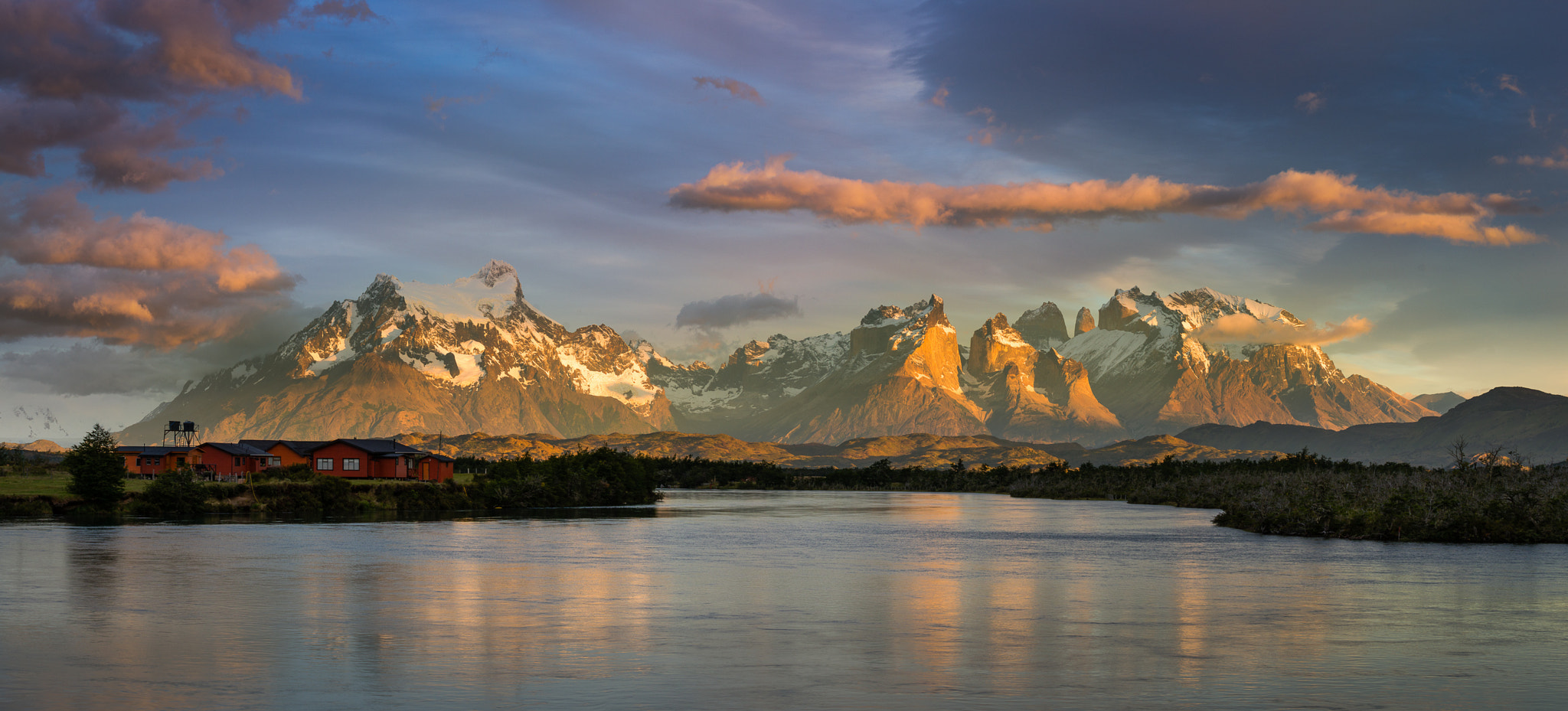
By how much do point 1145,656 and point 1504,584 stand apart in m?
31.0

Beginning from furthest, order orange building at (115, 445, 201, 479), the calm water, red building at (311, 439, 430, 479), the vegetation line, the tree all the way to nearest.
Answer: orange building at (115, 445, 201, 479)
red building at (311, 439, 430, 479)
the tree
the vegetation line
the calm water

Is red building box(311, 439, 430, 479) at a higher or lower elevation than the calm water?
higher

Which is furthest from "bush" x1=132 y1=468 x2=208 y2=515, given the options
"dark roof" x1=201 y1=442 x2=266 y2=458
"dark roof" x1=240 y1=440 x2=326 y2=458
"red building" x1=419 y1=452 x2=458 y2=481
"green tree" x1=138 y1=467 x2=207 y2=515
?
"red building" x1=419 y1=452 x2=458 y2=481

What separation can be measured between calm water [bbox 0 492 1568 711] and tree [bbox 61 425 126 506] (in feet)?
103

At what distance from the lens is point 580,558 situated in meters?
70.2

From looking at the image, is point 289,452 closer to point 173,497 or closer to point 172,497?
point 173,497

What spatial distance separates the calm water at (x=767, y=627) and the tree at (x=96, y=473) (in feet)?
103

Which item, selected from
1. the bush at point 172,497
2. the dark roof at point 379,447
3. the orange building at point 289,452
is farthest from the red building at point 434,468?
the bush at point 172,497

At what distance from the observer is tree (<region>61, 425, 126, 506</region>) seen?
4355 inches

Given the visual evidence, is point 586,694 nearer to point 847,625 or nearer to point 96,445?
point 847,625

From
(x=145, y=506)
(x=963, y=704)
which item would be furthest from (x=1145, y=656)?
(x=145, y=506)

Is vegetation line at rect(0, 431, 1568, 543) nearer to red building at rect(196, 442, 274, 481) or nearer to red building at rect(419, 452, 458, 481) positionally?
red building at rect(419, 452, 458, 481)

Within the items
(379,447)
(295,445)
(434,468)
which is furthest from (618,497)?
(295,445)

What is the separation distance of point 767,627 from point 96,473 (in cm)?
9313
